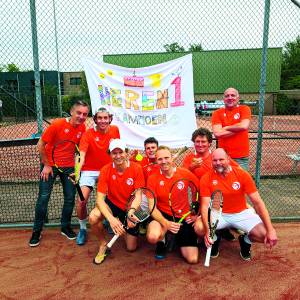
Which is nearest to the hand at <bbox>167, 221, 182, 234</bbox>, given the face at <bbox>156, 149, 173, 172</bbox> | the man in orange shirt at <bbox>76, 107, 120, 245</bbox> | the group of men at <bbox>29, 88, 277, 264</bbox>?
the group of men at <bbox>29, 88, 277, 264</bbox>

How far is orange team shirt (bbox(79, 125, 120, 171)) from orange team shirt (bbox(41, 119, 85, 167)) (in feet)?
0.59

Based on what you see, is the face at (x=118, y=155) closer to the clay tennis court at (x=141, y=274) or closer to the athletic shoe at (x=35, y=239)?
A: the clay tennis court at (x=141, y=274)

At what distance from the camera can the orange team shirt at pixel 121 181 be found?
392cm

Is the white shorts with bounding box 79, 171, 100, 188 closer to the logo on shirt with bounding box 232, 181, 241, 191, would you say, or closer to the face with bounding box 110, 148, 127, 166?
the face with bounding box 110, 148, 127, 166

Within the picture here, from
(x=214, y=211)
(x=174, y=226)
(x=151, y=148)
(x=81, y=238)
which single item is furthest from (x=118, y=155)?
(x=81, y=238)

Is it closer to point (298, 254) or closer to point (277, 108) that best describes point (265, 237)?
point (298, 254)

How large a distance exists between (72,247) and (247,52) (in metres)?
3.94

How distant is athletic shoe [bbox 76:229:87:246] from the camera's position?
4334 millimetres

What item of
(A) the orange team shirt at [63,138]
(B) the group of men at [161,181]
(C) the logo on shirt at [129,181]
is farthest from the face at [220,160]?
(A) the orange team shirt at [63,138]

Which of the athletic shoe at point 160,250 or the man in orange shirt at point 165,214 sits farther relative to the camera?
the athletic shoe at point 160,250

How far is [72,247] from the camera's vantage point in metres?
4.27

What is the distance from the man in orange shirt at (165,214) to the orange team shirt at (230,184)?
9.9 inches

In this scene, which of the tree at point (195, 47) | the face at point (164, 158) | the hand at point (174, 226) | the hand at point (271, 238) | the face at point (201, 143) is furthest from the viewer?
the tree at point (195, 47)

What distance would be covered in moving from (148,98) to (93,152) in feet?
4.11
